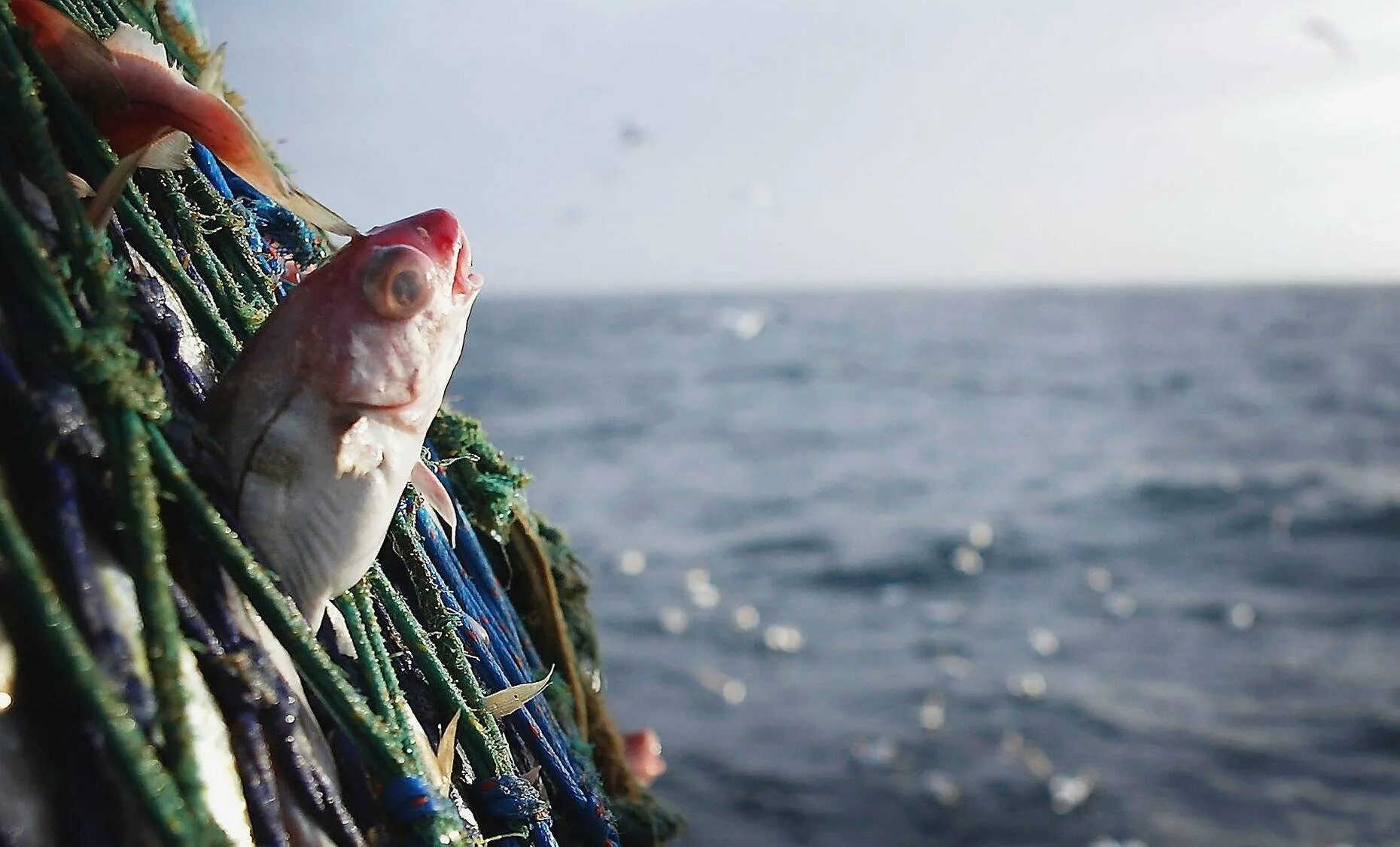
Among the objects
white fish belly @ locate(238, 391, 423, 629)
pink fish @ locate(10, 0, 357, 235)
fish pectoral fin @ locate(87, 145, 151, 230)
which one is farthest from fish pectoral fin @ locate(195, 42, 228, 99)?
white fish belly @ locate(238, 391, 423, 629)

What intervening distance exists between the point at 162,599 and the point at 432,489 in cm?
61

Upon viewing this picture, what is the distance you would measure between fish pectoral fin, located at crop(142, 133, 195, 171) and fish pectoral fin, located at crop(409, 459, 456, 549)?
51 cm

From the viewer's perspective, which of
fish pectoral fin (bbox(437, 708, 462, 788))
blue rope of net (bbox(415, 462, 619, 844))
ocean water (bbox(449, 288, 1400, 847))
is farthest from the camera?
ocean water (bbox(449, 288, 1400, 847))

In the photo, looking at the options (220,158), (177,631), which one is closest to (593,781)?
(177,631)

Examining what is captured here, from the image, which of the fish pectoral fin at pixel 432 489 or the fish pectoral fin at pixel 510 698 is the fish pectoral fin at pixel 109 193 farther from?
the fish pectoral fin at pixel 510 698

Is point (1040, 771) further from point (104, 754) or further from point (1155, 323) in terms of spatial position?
point (1155, 323)

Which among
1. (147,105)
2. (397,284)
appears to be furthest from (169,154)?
(397,284)

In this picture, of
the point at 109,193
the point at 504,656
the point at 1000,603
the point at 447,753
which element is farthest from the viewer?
the point at 1000,603

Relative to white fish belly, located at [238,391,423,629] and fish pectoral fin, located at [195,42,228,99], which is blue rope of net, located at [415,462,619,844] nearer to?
white fish belly, located at [238,391,423,629]

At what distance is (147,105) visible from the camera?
1.33m

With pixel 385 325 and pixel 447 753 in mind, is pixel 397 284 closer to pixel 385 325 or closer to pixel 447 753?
pixel 385 325

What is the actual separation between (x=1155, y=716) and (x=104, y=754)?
12.0m

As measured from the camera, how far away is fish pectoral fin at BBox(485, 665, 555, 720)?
5.42ft

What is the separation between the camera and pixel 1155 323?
72.2 m
